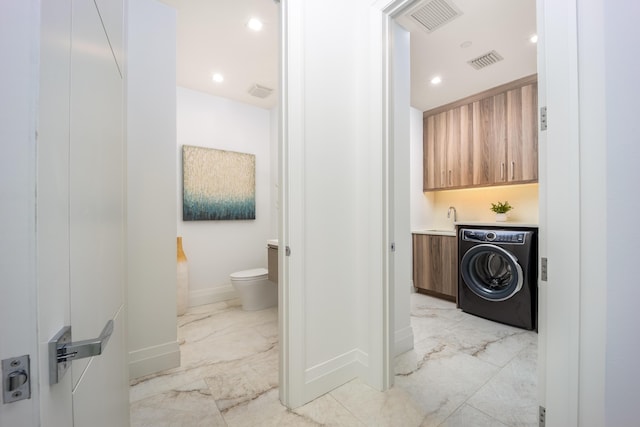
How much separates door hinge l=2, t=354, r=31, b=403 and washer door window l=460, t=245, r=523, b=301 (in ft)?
10.4

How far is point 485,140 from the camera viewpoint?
346cm

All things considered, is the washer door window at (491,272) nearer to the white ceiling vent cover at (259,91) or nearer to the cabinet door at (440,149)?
the cabinet door at (440,149)

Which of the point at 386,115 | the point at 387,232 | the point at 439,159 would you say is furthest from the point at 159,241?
the point at 439,159

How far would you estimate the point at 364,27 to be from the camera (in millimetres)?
1784

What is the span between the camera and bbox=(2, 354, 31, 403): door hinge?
1.08ft

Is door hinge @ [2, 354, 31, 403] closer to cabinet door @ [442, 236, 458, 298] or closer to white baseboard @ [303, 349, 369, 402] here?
white baseboard @ [303, 349, 369, 402]

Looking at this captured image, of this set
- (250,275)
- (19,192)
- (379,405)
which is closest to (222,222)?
(250,275)

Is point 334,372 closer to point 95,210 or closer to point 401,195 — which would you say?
point 401,195

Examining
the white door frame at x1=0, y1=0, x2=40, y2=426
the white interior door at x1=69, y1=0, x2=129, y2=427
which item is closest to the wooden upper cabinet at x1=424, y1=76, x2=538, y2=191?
the white interior door at x1=69, y1=0, x2=129, y2=427

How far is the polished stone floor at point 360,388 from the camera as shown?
1.43m

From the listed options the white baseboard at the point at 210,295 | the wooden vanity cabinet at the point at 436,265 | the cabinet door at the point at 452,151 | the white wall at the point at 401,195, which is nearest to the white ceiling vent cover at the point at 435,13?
the white wall at the point at 401,195

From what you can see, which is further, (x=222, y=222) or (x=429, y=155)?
(x=429, y=155)

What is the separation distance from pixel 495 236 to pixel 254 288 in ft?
8.62

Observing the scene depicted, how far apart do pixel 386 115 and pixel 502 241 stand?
1.96 m
